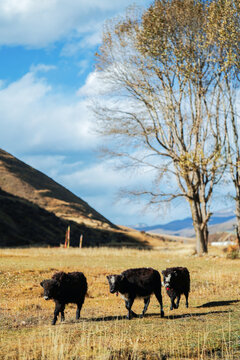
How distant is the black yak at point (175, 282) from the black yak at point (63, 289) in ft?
9.18

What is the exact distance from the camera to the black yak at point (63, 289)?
1125cm

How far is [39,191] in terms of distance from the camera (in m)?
126

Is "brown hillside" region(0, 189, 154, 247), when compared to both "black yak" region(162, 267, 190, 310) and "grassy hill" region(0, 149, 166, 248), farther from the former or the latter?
"black yak" region(162, 267, 190, 310)

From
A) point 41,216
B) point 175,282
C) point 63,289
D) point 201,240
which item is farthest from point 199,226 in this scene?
point 41,216

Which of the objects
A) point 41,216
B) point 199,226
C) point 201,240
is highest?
point 41,216

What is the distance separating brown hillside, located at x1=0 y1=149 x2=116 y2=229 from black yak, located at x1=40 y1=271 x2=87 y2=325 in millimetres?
96068

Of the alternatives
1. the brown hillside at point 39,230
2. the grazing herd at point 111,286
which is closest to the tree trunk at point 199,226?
the grazing herd at point 111,286

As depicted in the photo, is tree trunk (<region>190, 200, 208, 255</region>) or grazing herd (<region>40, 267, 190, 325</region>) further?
tree trunk (<region>190, 200, 208, 255</region>)

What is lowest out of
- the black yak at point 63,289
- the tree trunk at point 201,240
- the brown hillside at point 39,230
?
the black yak at point 63,289

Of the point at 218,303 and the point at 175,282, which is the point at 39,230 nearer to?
the point at 218,303

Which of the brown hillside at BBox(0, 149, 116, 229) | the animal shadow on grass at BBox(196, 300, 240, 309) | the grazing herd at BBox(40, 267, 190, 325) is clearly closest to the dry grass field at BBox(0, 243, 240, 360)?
the animal shadow on grass at BBox(196, 300, 240, 309)

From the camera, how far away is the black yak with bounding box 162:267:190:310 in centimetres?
1361

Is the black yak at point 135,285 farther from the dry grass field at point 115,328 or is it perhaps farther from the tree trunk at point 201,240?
the tree trunk at point 201,240

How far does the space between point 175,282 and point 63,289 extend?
13.6 ft
